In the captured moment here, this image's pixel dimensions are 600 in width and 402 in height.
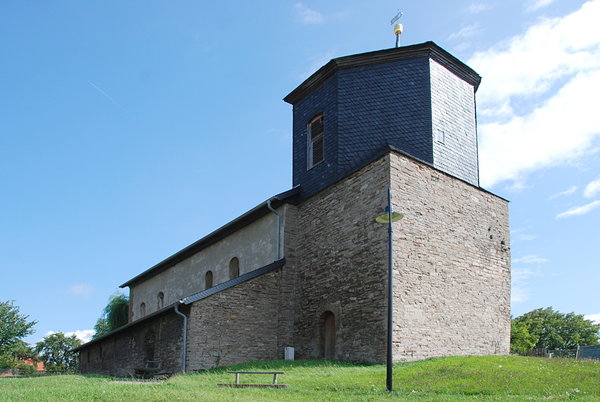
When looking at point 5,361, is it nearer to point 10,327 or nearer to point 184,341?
point 10,327

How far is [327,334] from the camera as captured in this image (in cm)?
1759

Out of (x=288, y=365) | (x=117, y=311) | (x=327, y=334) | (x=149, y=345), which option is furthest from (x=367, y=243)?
(x=117, y=311)

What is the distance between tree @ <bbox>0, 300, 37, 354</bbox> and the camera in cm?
4441

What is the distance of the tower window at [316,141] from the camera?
20.1 meters

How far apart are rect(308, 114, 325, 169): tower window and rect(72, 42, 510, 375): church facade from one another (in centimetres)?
5

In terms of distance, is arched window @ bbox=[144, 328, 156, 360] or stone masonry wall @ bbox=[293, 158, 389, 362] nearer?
stone masonry wall @ bbox=[293, 158, 389, 362]

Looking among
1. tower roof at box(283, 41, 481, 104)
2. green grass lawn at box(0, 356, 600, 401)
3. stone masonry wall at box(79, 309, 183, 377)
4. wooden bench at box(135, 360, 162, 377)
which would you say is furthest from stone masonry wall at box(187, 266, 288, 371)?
tower roof at box(283, 41, 481, 104)

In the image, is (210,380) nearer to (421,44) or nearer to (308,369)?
(308,369)

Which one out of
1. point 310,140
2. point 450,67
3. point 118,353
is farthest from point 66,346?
point 450,67

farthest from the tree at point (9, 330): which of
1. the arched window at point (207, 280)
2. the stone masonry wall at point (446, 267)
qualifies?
the stone masonry wall at point (446, 267)

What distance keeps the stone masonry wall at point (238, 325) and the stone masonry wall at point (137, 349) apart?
69 centimetres

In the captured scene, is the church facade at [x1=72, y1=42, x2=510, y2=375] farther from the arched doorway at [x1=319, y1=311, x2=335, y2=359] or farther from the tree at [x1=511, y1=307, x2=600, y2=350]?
the tree at [x1=511, y1=307, x2=600, y2=350]

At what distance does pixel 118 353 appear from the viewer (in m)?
23.7

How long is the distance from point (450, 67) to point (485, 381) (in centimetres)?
1214
